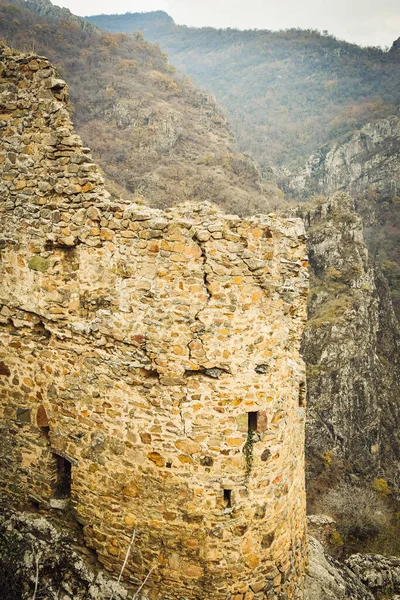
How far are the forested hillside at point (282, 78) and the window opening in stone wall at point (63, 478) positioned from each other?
66447mm

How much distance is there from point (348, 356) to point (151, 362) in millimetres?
32314

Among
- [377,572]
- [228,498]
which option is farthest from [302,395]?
[377,572]

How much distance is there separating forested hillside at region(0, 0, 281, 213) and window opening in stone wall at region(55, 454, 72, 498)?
28213mm

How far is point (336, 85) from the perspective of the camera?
9462 centimetres

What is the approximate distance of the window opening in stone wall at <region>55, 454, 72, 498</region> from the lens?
521 centimetres

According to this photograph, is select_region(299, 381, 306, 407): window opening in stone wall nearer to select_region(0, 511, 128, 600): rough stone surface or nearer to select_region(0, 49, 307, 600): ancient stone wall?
select_region(0, 49, 307, 600): ancient stone wall

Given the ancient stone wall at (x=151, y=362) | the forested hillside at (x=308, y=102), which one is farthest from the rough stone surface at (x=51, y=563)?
the forested hillside at (x=308, y=102)

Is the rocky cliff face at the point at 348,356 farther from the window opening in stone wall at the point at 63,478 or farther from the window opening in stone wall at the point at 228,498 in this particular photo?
the window opening in stone wall at the point at 228,498

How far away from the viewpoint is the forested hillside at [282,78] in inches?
3145

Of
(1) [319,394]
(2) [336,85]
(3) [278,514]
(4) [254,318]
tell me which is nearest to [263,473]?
(3) [278,514]

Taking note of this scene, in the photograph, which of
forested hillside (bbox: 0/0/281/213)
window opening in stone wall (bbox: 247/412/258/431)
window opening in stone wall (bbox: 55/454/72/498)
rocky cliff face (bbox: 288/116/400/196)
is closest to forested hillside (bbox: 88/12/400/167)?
rocky cliff face (bbox: 288/116/400/196)

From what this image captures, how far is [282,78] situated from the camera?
97062 millimetres

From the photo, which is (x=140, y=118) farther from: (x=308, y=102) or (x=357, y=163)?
(x=308, y=102)

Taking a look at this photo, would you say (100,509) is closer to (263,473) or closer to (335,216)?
(263,473)
